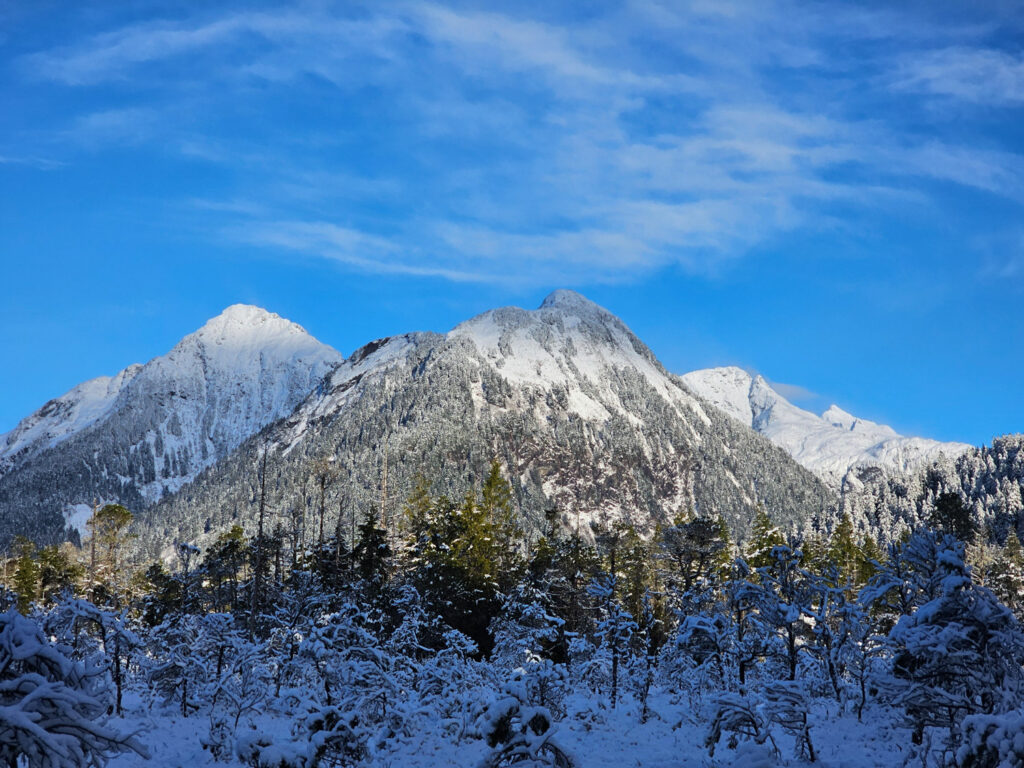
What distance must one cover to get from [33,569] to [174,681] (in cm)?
3888

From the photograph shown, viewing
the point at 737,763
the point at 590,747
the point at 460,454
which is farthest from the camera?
the point at 460,454

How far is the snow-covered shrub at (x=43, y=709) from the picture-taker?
655cm

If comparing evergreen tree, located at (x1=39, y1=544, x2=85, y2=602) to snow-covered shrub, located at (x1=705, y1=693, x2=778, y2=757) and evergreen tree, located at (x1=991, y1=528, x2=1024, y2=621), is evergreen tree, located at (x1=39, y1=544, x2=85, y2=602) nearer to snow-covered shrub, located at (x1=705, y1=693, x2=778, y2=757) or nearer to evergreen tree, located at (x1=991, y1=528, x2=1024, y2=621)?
snow-covered shrub, located at (x1=705, y1=693, x2=778, y2=757)

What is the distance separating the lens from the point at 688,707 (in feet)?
89.8

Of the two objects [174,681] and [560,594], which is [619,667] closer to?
[560,594]

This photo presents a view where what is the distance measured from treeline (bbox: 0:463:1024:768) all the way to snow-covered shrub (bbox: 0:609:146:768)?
4.17 m

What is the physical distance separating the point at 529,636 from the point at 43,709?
2451 cm

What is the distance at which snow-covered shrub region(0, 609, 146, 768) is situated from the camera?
6.55 metres

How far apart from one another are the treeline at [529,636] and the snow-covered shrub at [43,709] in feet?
13.7

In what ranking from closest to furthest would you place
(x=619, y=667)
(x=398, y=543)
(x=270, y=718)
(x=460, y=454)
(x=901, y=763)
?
(x=901, y=763) < (x=270, y=718) < (x=619, y=667) < (x=398, y=543) < (x=460, y=454)

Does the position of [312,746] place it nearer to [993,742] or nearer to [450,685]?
[993,742]

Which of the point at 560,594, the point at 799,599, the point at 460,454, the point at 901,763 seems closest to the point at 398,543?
the point at 560,594

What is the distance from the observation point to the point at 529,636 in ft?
98.4

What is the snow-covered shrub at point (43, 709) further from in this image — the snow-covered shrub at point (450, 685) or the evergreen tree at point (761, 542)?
the evergreen tree at point (761, 542)
